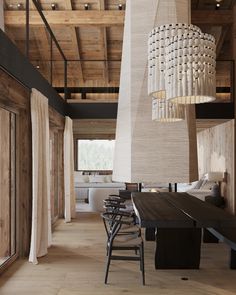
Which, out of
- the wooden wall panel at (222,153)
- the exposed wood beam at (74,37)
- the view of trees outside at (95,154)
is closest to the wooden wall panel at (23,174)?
the exposed wood beam at (74,37)

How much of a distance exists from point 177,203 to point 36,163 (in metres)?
1.93

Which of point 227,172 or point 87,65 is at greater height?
point 87,65

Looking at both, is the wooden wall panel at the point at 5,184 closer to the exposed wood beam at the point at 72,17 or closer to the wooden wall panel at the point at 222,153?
the exposed wood beam at the point at 72,17

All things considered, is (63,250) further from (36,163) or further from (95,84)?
(95,84)

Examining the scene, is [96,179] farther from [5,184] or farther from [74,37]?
[5,184]

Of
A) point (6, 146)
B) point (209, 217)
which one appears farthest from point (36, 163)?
point (209, 217)

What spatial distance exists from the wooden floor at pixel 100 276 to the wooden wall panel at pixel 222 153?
332 centimetres

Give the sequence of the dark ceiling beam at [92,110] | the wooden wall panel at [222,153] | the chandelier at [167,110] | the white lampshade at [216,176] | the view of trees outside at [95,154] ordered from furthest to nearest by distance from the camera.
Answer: the view of trees outside at [95,154]
the white lampshade at [216,176]
the wooden wall panel at [222,153]
the dark ceiling beam at [92,110]
the chandelier at [167,110]

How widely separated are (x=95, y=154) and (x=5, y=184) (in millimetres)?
10443

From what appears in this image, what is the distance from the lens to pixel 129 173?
6.38 meters

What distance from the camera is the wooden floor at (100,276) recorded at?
407 cm

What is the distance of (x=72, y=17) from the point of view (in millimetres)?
9250

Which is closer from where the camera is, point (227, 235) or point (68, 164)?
point (227, 235)

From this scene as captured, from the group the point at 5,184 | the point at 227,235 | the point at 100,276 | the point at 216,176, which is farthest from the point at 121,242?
the point at 216,176
